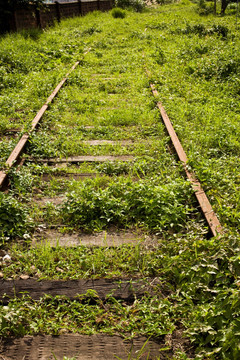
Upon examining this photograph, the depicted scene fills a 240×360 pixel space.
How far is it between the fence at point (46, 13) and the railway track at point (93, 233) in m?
7.85

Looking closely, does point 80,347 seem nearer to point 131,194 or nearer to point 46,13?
point 131,194

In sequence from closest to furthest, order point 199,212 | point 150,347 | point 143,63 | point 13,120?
point 150,347, point 199,212, point 13,120, point 143,63

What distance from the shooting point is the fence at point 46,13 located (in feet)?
42.6

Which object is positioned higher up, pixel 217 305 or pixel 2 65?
pixel 2 65

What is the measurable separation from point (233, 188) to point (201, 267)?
57.5 inches

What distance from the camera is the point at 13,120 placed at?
21.0ft

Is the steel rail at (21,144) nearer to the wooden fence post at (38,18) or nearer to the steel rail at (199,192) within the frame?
the steel rail at (199,192)

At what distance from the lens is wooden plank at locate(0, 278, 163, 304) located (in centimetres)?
286

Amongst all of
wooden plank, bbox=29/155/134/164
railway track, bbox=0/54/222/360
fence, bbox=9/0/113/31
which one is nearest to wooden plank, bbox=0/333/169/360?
railway track, bbox=0/54/222/360

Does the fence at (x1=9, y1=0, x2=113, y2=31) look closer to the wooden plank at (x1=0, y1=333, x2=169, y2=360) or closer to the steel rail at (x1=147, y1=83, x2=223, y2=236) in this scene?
the steel rail at (x1=147, y1=83, x2=223, y2=236)

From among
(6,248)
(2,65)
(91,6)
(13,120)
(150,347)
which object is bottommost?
(150,347)

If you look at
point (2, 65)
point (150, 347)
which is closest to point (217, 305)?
point (150, 347)

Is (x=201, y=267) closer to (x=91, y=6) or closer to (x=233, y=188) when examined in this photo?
(x=233, y=188)

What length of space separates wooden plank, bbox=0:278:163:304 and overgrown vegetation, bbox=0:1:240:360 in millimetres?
76
